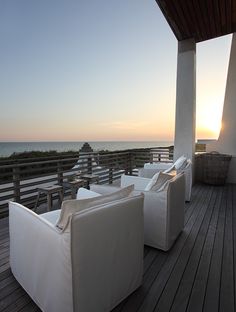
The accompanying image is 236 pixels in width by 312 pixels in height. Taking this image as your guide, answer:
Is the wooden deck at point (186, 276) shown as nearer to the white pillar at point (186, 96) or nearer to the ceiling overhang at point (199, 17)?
the white pillar at point (186, 96)

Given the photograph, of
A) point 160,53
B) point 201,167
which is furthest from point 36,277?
point 160,53

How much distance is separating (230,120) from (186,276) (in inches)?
198

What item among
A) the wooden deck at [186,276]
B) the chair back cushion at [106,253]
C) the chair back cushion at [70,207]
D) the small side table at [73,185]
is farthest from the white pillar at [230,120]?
the chair back cushion at [70,207]

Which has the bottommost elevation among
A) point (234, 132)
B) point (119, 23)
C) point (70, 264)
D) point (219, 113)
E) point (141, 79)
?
point (70, 264)

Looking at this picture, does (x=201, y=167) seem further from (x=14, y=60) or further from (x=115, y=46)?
(x=14, y=60)

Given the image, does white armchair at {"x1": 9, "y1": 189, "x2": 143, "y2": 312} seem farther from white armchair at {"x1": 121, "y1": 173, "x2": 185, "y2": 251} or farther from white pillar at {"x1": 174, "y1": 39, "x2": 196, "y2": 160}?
white pillar at {"x1": 174, "y1": 39, "x2": 196, "y2": 160}

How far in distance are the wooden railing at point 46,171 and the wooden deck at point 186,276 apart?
1.77 ft

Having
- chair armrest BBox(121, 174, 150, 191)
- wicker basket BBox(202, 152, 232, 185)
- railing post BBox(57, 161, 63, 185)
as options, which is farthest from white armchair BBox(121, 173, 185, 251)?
wicker basket BBox(202, 152, 232, 185)

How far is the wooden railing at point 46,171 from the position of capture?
3.19 meters

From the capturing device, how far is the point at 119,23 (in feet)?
16.3

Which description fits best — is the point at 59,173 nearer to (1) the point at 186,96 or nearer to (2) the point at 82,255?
(2) the point at 82,255

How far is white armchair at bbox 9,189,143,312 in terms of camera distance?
1133 mm

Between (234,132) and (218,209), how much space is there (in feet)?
9.75

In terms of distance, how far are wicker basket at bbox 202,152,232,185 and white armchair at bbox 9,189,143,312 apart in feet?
13.7
